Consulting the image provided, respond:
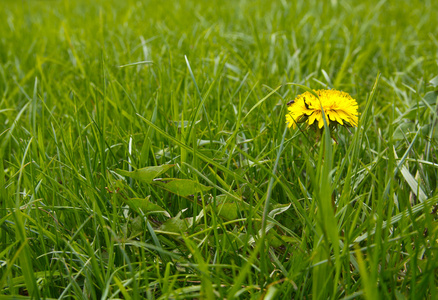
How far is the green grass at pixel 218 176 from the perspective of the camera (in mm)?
748

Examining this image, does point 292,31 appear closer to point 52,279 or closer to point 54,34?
point 54,34

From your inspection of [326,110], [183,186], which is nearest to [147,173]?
[183,186]

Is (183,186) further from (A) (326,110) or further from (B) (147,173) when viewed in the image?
(A) (326,110)

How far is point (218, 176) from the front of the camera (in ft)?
3.01

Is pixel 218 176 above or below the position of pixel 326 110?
below

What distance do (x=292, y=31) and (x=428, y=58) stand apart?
0.76 meters

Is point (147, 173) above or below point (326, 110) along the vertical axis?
below

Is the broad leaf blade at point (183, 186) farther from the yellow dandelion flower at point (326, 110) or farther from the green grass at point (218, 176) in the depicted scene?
the yellow dandelion flower at point (326, 110)

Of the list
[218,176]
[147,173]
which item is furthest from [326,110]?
[147,173]

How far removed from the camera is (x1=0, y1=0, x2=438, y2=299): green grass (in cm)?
75

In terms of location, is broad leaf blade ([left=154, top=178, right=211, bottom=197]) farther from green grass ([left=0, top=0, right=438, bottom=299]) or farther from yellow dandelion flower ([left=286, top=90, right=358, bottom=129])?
yellow dandelion flower ([left=286, top=90, right=358, bottom=129])

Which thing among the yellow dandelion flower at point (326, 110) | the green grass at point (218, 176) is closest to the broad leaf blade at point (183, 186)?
the green grass at point (218, 176)

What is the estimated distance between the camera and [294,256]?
83 centimetres

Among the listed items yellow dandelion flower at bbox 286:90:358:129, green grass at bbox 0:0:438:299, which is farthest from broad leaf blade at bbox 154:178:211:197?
yellow dandelion flower at bbox 286:90:358:129
